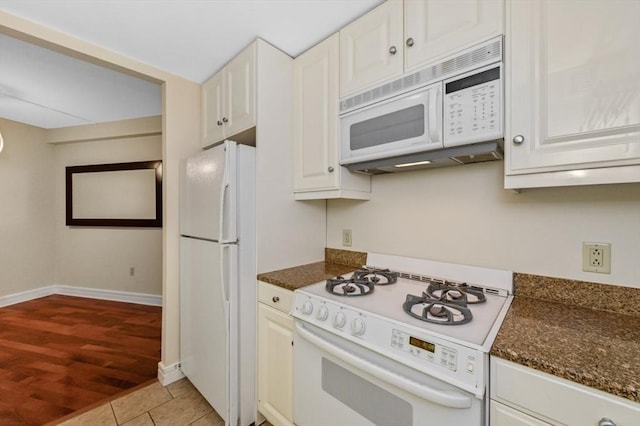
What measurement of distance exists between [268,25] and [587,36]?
1.46 meters

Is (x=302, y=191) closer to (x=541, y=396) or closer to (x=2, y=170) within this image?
(x=541, y=396)

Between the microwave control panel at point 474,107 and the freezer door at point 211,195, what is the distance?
1137 mm

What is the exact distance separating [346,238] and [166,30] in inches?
68.8

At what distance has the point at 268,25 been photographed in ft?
5.19

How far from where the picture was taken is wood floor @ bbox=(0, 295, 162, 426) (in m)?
1.86

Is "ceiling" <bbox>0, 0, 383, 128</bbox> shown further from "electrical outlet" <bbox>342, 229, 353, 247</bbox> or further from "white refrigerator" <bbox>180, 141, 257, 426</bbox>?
"electrical outlet" <bbox>342, 229, 353, 247</bbox>

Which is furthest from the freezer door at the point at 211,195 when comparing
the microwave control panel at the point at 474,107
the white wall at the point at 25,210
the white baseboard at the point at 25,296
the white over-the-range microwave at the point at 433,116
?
the white baseboard at the point at 25,296

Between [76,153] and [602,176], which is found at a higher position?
[76,153]

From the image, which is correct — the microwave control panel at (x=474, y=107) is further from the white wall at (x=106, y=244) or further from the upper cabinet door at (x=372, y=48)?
the white wall at (x=106, y=244)

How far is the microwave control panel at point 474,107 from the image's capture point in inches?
43.1

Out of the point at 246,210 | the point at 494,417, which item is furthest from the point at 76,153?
the point at 494,417

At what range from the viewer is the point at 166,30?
64.3 inches

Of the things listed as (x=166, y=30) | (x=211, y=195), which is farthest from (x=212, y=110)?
(x=211, y=195)

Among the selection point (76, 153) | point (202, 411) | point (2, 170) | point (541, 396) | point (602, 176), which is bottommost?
point (202, 411)
